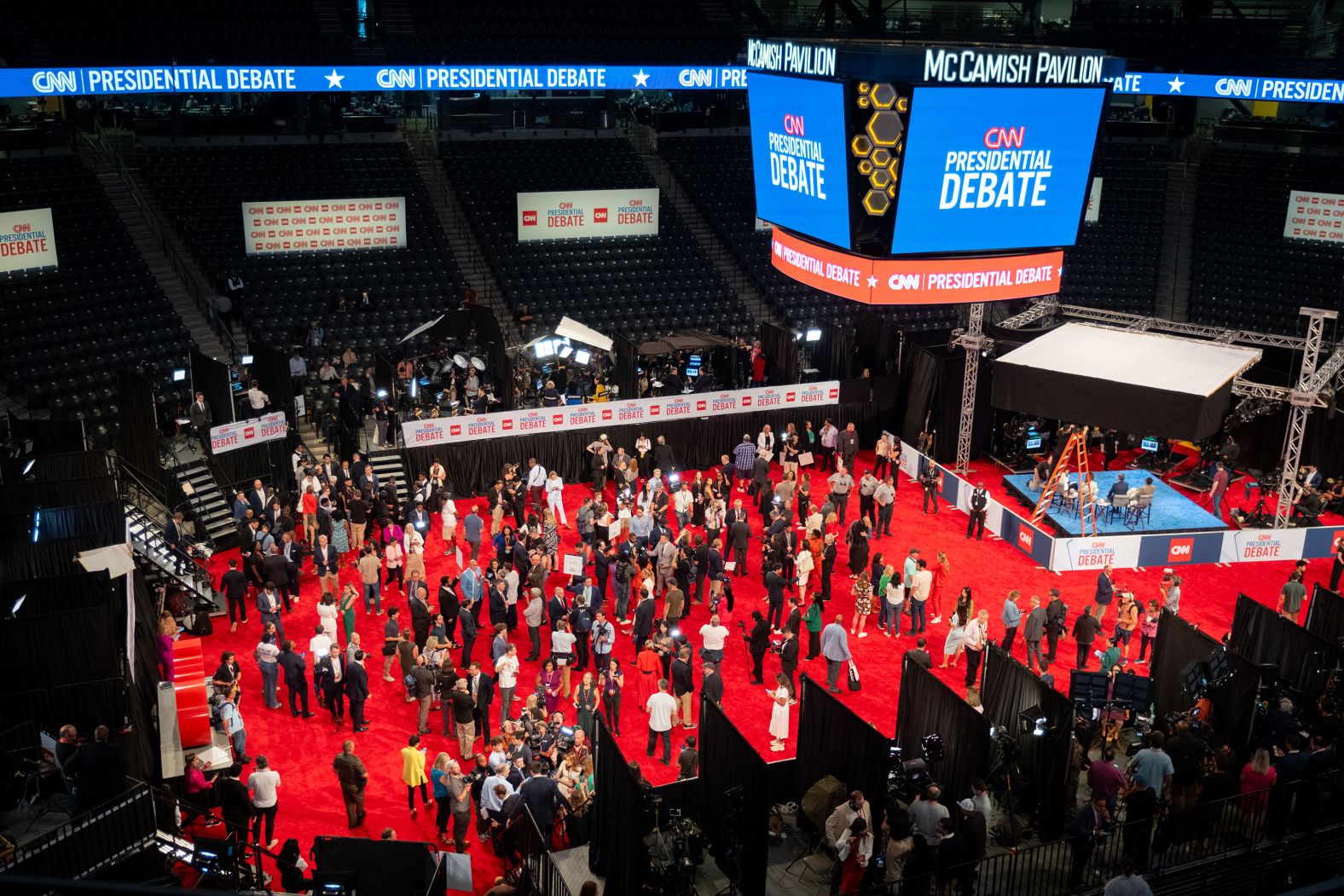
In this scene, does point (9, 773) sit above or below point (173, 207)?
below

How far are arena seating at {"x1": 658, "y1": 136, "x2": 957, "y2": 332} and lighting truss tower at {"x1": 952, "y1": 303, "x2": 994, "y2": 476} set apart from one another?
13.4ft

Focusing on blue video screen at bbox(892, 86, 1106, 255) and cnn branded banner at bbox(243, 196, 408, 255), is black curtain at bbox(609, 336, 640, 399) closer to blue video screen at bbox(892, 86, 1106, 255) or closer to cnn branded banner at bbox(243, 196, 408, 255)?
cnn branded banner at bbox(243, 196, 408, 255)

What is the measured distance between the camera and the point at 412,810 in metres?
15.4

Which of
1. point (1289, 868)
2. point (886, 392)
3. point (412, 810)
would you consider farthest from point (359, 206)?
point (1289, 868)

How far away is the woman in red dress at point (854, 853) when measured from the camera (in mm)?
12742

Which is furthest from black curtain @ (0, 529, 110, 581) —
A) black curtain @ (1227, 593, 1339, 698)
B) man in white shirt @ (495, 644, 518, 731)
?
black curtain @ (1227, 593, 1339, 698)

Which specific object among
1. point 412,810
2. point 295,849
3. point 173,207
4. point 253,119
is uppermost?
point 253,119

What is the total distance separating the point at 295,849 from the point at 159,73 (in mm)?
22795

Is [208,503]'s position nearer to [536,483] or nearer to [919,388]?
[536,483]

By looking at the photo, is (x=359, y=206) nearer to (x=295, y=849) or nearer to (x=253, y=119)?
(x=253, y=119)

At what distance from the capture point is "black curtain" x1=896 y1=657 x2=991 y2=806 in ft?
47.0

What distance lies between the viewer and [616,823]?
12695 millimetres

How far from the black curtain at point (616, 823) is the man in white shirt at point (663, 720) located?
8.82 feet

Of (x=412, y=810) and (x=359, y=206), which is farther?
(x=359, y=206)
